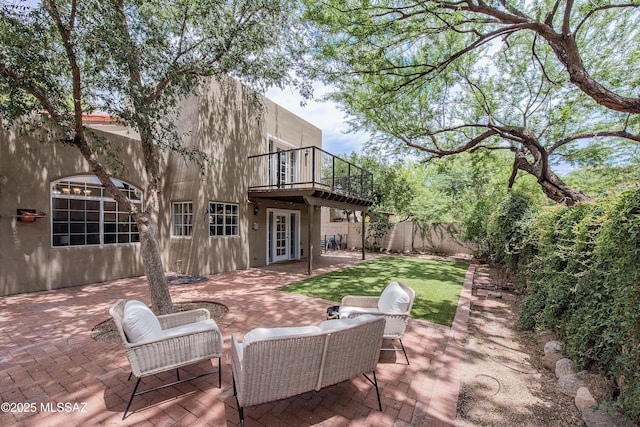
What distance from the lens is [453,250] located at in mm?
14906

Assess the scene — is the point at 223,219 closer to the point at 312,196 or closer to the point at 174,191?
the point at 174,191

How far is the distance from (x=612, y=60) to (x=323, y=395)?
10.6 metres

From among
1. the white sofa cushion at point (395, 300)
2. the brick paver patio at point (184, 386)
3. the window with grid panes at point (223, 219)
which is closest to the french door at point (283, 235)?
the window with grid panes at point (223, 219)

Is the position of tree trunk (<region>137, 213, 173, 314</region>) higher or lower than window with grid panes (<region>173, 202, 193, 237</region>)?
lower

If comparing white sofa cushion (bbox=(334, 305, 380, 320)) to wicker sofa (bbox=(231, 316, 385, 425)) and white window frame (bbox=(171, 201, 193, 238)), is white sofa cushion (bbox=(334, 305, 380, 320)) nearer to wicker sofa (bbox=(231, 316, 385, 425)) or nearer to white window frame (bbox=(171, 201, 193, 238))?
wicker sofa (bbox=(231, 316, 385, 425))

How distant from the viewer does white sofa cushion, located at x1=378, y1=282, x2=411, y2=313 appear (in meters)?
3.57

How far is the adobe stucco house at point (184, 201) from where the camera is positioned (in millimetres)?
6344

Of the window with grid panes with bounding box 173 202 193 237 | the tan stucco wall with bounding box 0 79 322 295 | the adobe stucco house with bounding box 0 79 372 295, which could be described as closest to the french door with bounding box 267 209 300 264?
the adobe stucco house with bounding box 0 79 372 295

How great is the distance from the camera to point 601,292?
2814 millimetres

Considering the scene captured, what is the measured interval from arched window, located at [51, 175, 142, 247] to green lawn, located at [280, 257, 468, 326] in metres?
5.10

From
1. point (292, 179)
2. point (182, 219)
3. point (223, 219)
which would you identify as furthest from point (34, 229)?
point (292, 179)

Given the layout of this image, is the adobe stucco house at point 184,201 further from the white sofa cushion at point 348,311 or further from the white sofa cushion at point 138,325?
the white sofa cushion at point 138,325

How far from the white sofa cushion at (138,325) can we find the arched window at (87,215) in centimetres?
598

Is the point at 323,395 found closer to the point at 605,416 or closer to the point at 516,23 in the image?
the point at 605,416
